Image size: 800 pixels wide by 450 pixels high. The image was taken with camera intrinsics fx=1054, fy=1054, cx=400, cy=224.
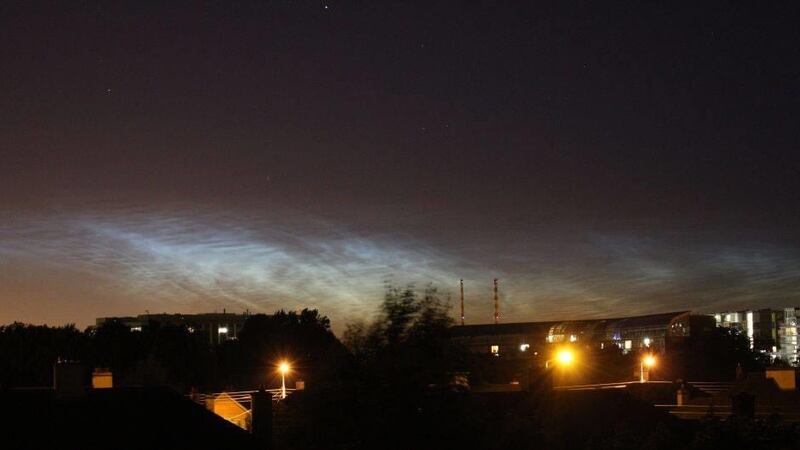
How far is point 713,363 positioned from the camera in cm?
13788

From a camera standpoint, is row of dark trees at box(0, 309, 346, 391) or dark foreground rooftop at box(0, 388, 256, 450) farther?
row of dark trees at box(0, 309, 346, 391)

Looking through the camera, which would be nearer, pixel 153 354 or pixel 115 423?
pixel 115 423

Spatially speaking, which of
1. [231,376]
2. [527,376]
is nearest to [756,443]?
[527,376]

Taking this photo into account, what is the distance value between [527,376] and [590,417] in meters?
7.88

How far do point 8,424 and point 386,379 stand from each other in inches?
485

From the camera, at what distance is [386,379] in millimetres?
23531

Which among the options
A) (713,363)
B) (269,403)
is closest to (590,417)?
(269,403)

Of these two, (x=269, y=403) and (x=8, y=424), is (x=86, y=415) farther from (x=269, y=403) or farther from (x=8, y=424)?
(x=269, y=403)

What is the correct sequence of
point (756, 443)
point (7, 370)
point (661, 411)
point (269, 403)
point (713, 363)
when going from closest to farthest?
point (756, 443) → point (269, 403) → point (661, 411) → point (7, 370) → point (713, 363)

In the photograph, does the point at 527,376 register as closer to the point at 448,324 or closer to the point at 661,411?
the point at 661,411

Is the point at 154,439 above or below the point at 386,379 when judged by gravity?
below

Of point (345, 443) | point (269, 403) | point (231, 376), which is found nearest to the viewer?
point (345, 443)

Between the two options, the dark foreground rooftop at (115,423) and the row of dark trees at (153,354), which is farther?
the row of dark trees at (153,354)

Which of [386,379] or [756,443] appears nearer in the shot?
[386,379]
